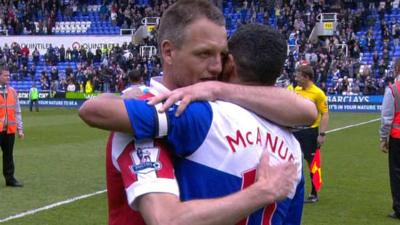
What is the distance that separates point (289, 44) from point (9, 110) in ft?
96.1

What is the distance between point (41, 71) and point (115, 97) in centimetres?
4415

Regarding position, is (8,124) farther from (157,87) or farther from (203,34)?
(203,34)

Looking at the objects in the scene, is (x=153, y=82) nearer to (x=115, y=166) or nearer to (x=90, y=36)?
(x=115, y=166)

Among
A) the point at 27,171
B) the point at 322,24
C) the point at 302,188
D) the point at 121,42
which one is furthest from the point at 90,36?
the point at 302,188

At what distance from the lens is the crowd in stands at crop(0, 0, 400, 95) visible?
36750 millimetres

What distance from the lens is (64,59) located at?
4600 cm

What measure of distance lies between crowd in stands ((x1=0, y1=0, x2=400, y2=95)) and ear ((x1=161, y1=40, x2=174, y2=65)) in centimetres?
3322

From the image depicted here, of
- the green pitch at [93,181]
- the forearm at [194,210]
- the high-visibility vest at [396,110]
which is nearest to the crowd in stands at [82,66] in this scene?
the green pitch at [93,181]

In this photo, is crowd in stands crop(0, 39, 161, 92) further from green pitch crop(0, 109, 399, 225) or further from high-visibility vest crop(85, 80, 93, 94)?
green pitch crop(0, 109, 399, 225)

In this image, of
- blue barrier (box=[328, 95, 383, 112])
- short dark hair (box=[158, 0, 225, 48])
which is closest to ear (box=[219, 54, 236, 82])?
short dark hair (box=[158, 0, 225, 48])

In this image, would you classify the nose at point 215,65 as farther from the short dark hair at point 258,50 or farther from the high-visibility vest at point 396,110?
the high-visibility vest at point 396,110

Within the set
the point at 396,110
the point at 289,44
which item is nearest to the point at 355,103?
the point at 289,44

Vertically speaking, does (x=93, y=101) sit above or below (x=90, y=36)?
above

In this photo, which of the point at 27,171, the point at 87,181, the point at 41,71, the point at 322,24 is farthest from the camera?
the point at 41,71
